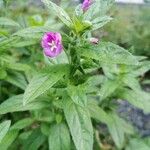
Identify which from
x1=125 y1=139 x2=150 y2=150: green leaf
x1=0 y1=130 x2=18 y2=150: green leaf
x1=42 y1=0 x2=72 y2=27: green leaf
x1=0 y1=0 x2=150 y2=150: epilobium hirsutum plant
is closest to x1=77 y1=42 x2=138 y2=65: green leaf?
x1=0 y1=0 x2=150 y2=150: epilobium hirsutum plant

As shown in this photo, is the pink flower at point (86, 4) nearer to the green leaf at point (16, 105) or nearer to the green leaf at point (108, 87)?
the green leaf at point (16, 105)

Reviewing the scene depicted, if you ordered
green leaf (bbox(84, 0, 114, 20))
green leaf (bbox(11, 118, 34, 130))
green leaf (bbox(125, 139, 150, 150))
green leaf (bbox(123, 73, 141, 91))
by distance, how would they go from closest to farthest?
1. green leaf (bbox(84, 0, 114, 20))
2. green leaf (bbox(11, 118, 34, 130))
3. green leaf (bbox(123, 73, 141, 91))
4. green leaf (bbox(125, 139, 150, 150))

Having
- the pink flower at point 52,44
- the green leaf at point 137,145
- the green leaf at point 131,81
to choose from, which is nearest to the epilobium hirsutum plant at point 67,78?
the pink flower at point 52,44

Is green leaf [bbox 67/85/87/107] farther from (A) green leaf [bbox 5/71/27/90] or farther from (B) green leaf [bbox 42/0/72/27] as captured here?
(A) green leaf [bbox 5/71/27/90]

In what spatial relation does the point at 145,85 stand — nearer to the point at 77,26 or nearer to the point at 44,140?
the point at 44,140

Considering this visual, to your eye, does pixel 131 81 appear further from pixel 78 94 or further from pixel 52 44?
pixel 52 44

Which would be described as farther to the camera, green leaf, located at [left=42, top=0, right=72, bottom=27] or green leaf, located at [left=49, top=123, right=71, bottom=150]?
green leaf, located at [left=49, top=123, right=71, bottom=150]

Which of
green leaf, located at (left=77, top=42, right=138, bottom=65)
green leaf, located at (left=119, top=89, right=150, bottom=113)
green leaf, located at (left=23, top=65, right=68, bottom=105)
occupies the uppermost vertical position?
green leaf, located at (left=77, top=42, right=138, bottom=65)

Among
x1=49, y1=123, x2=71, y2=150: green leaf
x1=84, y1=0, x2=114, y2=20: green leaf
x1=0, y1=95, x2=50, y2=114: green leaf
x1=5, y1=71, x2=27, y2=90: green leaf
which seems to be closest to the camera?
x1=84, y1=0, x2=114, y2=20: green leaf
